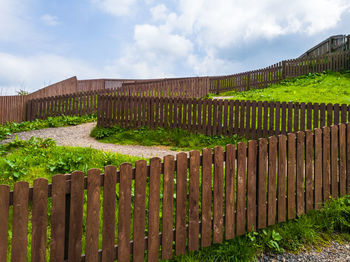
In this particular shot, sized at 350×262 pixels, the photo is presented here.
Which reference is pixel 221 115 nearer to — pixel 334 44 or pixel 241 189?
pixel 241 189

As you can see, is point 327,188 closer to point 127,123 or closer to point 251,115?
point 251,115

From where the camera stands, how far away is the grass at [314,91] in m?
14.8

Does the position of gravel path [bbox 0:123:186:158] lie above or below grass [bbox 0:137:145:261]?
above

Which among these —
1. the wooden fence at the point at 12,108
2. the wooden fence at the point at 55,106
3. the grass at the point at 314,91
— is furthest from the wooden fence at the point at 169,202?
the wooden fence at the point at 12,108

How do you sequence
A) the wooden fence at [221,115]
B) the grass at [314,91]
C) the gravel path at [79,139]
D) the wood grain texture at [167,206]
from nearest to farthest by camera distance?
the wood grain texture at [167,206], the gravel path at [79,139], the wooden fence at [221,115], the grass at [314,91]

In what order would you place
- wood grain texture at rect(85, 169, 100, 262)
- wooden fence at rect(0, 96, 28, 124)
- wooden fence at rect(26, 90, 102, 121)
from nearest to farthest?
1. wood grain texture at rect(85, 169, 100, 262)
2. wooden fence at rect(0, 96, 28, 124)
3. wooden fence at rect(26, 90, 102, 121)

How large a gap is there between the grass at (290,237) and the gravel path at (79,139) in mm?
4402

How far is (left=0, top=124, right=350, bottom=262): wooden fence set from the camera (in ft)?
10.5

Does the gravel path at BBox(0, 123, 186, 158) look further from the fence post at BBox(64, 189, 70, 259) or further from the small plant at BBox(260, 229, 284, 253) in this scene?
the fence post at BBox(64, 189, 70, 259)

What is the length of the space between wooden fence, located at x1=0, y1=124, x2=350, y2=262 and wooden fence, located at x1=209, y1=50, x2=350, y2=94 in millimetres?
17752

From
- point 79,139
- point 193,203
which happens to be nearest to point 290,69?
point 79,139

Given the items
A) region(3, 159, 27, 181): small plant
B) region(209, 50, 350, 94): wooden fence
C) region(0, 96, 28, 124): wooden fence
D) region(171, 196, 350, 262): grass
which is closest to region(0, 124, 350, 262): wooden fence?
region(171, 196, 350, 262): grass

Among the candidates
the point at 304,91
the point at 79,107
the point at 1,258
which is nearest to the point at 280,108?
the point at 304,91

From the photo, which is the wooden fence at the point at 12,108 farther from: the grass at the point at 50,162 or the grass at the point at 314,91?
the grass at the point at 314,91
